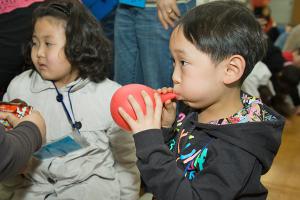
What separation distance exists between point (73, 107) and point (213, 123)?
0.63m

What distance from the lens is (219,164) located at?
3.22ft

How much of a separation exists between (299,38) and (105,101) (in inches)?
119

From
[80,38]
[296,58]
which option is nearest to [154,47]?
[80,38]

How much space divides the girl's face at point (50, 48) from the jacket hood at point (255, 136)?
2.36 ft

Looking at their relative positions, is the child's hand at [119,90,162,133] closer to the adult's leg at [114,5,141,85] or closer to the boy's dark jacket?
the boy's dark jacket

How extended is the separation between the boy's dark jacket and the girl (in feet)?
1.69

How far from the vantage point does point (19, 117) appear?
1.29 meters

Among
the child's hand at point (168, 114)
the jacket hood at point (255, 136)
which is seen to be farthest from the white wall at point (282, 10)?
the jacket hood at point (255, 136)

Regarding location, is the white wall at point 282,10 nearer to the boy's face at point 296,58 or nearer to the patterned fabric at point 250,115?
the boy's face at point 296,58

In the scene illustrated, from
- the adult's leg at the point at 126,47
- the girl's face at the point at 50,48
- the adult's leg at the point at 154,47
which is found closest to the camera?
the girl's face at the point at 50,48

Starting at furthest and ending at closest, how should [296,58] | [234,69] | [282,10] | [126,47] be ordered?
[282,10] → [296,58] → [126,47] → [234,69]

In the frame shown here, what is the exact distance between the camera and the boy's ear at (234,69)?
41.9 inches

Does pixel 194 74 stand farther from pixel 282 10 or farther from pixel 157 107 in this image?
pixel 282 10

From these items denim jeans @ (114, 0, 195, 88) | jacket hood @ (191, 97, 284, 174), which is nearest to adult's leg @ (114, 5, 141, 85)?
denim jeans @ (114, 0, 195, 88)
